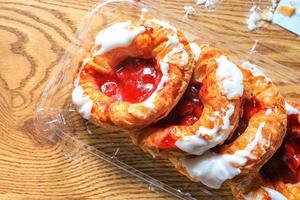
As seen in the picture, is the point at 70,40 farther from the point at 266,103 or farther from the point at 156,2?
the point at 266,103

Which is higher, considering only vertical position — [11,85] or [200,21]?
[200,21]

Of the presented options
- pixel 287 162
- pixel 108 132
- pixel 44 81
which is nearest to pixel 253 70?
pixel 287 162

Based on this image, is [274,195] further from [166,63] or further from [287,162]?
[166,63]

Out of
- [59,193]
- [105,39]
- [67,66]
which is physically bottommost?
[59,193]

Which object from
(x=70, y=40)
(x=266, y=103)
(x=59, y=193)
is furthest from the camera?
(x=70, y=40)

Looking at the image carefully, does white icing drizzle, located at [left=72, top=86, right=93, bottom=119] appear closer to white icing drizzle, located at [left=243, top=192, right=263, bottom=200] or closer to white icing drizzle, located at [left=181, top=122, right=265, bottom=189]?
white icing drizzle, located at [left=181, top=122, right=265, bottom=189]

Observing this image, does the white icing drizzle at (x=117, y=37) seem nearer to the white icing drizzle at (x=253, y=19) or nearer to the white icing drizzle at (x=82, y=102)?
the white icing drizzle at (x=82, y=102)

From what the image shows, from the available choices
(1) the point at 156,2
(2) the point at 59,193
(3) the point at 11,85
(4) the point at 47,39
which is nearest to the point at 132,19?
(1) the point at 156,2

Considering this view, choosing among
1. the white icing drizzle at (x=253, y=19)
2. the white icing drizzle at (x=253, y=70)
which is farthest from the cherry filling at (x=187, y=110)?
the white icing drizzle at (x=253, y=19)
